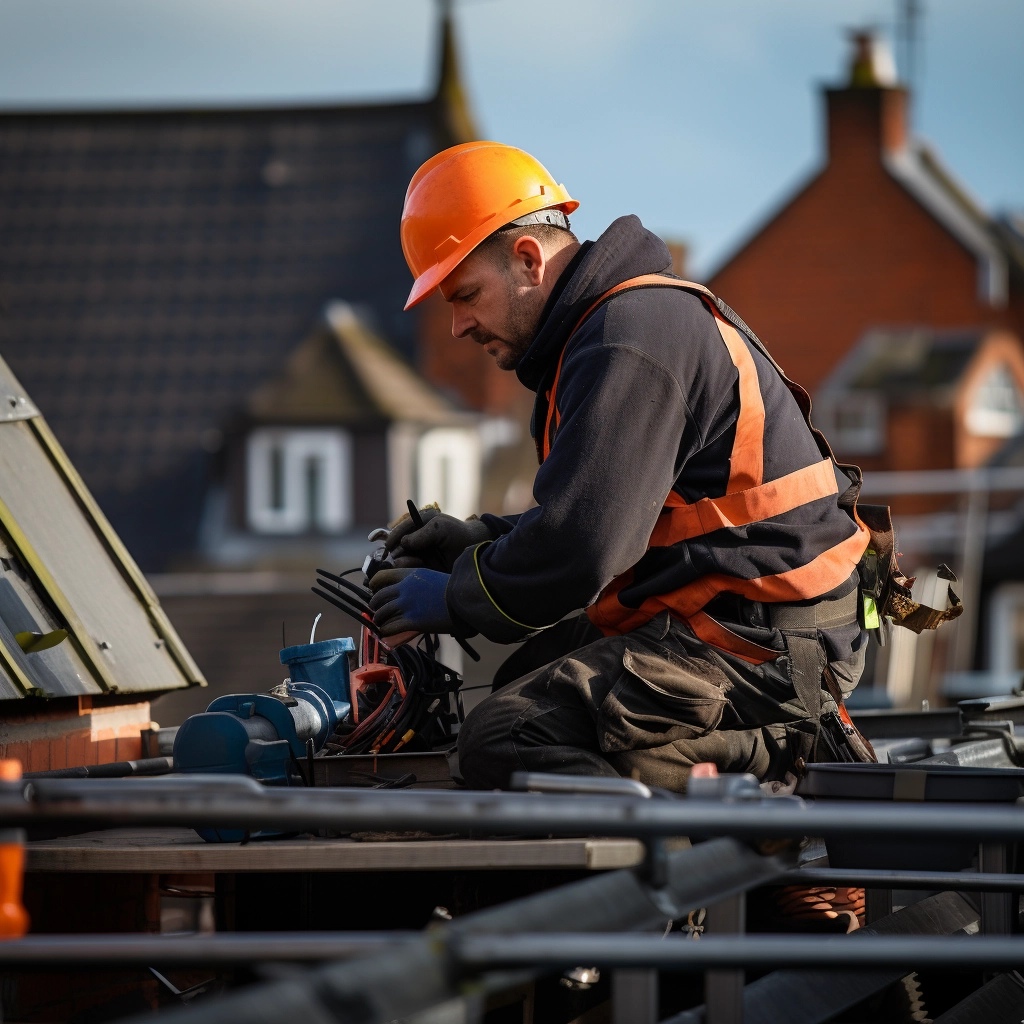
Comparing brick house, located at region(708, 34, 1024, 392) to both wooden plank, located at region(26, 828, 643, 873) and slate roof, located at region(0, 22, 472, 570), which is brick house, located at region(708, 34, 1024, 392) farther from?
wooden plank, located at region(26, 828, 643, 873)

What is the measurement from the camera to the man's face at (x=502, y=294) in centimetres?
370

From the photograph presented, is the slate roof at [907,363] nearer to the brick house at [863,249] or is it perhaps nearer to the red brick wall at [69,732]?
the brick house at [863,249]

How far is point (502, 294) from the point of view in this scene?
371cm

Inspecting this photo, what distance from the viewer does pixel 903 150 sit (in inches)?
1324

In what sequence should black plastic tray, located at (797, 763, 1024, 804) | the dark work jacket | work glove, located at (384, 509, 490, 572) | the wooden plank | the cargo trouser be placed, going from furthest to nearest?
work glove, located at (384, 509, 490, 572) < the cargo trouser < the dark work jacket < black plastic tray, located at (797, 763, 1024, 804) < the wooden plank

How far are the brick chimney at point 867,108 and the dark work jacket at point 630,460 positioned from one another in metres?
31.4

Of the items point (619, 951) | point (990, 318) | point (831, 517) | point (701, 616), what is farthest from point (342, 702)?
point (990, 318)

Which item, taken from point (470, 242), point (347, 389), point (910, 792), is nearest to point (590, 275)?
point (470, 242)

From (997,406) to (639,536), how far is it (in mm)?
30956

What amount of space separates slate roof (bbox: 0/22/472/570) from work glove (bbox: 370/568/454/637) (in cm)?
2753

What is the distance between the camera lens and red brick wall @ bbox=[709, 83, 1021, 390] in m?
32.9

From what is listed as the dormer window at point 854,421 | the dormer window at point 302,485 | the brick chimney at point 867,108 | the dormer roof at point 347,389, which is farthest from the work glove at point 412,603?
the brick chimney at point 867,108

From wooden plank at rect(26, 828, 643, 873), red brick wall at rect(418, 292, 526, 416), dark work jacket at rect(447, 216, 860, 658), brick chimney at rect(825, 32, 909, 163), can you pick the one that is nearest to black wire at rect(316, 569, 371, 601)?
dark work jacket at rect(447, 216, 860, 658)

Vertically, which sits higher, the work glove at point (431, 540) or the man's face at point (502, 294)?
the man's face at point (502, 294)
